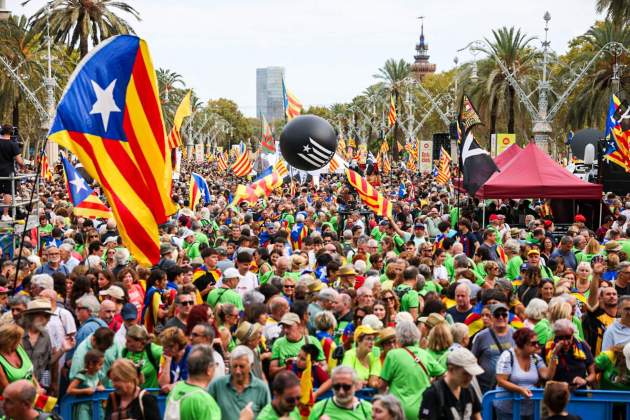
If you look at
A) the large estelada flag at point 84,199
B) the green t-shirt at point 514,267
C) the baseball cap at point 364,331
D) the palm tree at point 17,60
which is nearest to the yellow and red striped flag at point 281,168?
the large estelada flag at point 84,199

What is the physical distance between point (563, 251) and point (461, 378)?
23.5 feet

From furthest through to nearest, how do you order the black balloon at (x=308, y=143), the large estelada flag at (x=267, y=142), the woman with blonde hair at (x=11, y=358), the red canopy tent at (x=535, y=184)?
the large estelada flag at (x=267, y=142) → the black balloon at (x=308, y=143) → the red canopy tent at (x=535, y=184) → the woman with blonde hair at (x=11, y=358)

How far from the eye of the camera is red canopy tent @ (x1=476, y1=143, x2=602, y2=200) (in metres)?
20.0

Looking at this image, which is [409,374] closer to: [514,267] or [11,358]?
[11,358]

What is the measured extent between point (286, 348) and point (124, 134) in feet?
9.12

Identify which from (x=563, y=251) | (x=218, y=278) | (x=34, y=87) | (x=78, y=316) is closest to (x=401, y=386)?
(x=78, y=316)

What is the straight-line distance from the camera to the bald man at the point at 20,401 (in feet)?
18.9

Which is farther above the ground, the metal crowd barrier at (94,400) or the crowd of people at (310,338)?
the crowd of people at (310,338)

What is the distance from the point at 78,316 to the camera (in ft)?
29.2

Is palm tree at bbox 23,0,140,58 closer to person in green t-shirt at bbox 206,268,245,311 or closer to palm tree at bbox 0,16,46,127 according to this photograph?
palm tree at bbox 0,16,46,127

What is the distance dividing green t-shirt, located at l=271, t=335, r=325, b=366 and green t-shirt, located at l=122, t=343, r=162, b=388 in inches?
35.4

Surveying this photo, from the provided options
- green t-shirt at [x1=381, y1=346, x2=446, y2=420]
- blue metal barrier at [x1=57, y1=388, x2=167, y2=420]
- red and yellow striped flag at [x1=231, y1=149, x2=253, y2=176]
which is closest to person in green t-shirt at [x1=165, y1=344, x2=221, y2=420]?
blue metal barrier at [x1=57, y1=388, x2=167, y2=420]

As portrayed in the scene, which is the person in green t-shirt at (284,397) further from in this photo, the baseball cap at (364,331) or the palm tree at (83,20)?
the palm tree at (83,20)

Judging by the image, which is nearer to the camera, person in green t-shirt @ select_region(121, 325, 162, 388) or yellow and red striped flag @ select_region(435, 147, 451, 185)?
person in green t-shirt @ select_region(121, 325, 162, 388)
